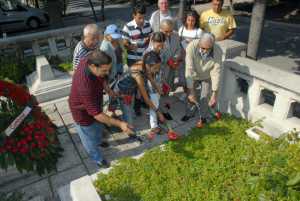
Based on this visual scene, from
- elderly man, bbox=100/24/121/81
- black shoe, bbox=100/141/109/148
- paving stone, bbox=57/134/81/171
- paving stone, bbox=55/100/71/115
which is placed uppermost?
elderly man, bbox=100/24/121/81

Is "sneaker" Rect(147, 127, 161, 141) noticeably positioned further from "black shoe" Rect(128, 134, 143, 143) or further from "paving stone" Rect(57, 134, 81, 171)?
"paving stone" Rect(57, 134, 81, 171)

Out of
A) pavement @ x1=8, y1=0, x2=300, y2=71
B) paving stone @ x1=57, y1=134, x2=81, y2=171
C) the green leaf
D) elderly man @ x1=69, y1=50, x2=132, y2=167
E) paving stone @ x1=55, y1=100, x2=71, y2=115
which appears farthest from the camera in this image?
pavement @ x1=8, y1=0, x2=300, y2=71

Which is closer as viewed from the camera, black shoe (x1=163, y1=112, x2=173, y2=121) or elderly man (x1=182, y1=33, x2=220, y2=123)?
elderly man (x1=182, y1=33, x2=220, y2=123)

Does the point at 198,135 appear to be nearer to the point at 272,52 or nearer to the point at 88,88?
the point at 88,88

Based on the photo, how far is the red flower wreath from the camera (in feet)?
11.7

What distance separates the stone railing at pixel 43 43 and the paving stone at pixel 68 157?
3.16 metres

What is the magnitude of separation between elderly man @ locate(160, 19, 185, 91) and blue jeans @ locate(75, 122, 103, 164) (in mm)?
1722

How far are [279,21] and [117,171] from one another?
592 inches

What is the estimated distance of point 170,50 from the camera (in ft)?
15.6

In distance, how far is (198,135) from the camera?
453cm

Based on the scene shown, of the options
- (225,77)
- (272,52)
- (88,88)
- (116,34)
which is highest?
(116,34)

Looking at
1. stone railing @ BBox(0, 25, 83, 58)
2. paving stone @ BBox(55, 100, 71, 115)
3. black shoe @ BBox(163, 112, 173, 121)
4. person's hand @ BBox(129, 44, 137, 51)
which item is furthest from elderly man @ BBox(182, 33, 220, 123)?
stone railing @ BBox(0, 25, 83, 58)

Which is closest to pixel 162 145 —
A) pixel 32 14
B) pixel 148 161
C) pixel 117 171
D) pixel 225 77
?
pixel 148 161

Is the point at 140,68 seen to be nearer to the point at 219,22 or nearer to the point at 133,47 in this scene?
the point at 133,47
